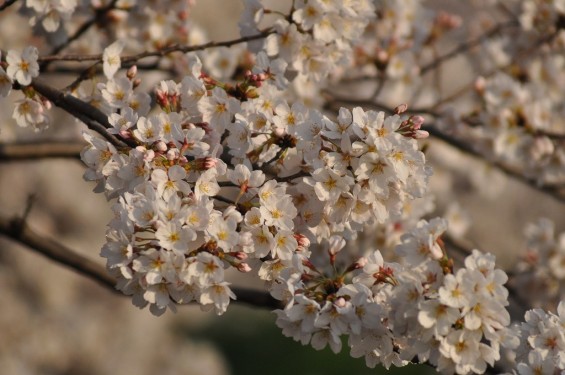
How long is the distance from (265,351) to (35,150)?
6.10 meters

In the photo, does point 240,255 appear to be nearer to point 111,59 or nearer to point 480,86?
point 111,59

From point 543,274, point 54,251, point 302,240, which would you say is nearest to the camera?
point 302,240

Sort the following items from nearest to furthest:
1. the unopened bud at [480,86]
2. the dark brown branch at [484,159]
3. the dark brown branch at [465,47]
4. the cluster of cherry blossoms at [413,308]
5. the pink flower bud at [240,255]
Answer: the cluster of cherry blossoms at [413,308] < the pink flower bud at [240,255] < the dark brown branch at [484,159] < the unopened bud at [480,86] < the dark brown branch at [465,47]

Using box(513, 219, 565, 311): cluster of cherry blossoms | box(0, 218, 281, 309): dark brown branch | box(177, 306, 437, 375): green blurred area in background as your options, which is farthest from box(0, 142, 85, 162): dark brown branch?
box(177, 306, 437, 375): green blurred area in background

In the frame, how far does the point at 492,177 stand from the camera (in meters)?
5.90

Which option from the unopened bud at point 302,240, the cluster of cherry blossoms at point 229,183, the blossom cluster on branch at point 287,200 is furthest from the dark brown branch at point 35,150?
the unopened bud at point 302,240

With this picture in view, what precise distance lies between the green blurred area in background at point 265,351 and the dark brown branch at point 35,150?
5.21 m

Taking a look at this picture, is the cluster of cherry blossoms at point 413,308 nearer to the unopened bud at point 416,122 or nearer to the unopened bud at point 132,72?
the unopened bud at point 416,122

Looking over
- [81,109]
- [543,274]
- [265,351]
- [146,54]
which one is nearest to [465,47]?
[543,274]

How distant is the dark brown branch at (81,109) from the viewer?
2.52 meters

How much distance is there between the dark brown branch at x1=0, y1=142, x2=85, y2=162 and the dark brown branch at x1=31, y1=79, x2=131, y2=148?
3.89 feet

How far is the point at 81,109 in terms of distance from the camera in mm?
2619

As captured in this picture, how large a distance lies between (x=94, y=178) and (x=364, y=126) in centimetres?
80

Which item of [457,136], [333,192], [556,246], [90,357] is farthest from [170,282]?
[90,357]
